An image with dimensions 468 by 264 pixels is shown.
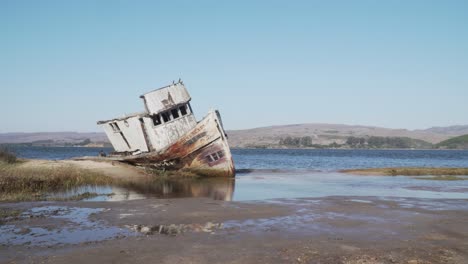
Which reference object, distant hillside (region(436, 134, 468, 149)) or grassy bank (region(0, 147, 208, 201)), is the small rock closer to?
grassy bank (region(0, 147, 208, 201))

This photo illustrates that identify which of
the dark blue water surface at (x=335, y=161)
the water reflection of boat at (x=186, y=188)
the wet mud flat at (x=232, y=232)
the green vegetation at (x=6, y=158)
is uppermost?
the green vegetation at (x=6, y=158)

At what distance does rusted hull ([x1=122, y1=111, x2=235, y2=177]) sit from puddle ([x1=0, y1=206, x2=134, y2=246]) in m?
13.5

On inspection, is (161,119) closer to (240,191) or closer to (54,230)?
(240,191)

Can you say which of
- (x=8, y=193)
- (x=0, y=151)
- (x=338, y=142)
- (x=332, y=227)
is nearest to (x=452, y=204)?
(x=332, y=227)

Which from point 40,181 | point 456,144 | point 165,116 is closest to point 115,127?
point 165,116

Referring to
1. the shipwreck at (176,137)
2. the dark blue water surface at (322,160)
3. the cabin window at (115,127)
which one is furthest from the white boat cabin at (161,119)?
the dark blue water surface at (322,160)

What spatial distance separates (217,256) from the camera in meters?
8.91

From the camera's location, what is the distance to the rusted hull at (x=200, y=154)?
89.0 feet

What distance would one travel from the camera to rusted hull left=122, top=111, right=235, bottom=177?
27.1 meters

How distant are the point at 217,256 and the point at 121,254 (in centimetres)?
189

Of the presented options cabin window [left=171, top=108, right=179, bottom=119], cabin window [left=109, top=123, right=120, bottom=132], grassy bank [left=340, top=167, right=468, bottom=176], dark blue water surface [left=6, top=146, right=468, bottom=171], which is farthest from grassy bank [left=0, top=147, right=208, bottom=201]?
dark blue water surface [left=6, top=146, right=468, bottom=171]

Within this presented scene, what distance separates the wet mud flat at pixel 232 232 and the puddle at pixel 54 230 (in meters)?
0.02

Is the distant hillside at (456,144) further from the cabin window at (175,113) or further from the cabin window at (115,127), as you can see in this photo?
the cabin window at (115,127)

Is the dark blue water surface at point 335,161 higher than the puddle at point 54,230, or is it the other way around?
the dark blue water surface at point 335,161
